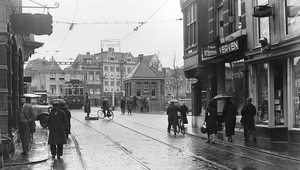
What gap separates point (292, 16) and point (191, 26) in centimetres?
954

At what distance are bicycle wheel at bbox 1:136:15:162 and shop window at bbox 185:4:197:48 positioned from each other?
1340 centimetres

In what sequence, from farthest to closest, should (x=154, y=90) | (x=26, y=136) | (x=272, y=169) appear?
(x=154, y=90), (x=26, y=136), (x=272, y=169)

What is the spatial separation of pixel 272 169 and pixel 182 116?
35.2 ft

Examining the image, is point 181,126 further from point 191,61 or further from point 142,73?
point 142,73

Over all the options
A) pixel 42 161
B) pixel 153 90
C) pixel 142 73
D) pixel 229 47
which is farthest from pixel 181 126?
pixel 153 90

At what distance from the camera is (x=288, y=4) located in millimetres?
13688

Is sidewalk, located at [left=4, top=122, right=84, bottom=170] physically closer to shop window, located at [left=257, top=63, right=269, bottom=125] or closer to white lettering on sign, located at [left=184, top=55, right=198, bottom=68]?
shop window, located at [left=257, top=63, right=269, bottom=125]

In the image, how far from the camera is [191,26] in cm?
2264

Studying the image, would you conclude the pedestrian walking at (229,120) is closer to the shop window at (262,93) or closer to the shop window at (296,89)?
the shop window at (262,93)

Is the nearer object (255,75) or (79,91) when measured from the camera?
(255,75)

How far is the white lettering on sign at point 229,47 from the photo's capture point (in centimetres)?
1599

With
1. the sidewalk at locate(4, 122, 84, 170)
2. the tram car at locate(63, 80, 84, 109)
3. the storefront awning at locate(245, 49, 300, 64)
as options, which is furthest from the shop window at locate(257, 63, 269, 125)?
the tram car at locate(63, 80, 84, 109)

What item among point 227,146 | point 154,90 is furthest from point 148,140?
point 154,90

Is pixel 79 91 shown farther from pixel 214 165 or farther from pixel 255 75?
pixel 214 165
